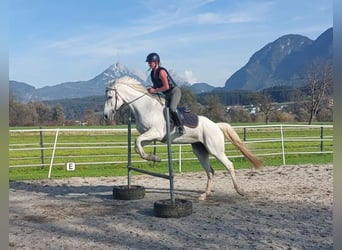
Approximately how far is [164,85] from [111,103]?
909 millimetres

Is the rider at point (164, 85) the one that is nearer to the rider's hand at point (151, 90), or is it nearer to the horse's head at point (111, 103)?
the rider's hand at point (151, 90)

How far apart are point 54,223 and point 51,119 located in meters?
47.7

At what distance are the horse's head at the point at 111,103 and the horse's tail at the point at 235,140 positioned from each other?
187 centimetres

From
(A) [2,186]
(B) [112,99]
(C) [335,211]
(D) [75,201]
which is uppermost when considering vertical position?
(B) [112,99]

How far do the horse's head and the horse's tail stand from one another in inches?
73.4

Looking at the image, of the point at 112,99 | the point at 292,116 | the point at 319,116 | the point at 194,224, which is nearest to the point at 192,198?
the point at 194,224

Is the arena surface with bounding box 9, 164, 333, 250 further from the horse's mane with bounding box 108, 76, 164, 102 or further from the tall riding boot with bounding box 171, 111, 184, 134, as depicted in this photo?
the horse's mane with bounding box 108, 76, 164, 102

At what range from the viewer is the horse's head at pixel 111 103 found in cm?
625

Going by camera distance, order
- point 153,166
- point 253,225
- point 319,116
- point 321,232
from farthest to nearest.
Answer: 1. point 319,116
2. point 153,166
3. point 253,225
4. point 321,232

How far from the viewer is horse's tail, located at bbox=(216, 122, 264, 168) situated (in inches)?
→ 275

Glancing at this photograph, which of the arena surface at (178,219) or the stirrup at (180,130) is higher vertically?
the stirrup at (180,130)

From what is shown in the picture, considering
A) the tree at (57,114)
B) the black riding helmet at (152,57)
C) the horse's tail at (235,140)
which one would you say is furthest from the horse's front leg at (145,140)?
the tree at (57,114)

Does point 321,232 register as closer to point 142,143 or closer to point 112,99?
point 142,143

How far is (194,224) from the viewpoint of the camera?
514cm
